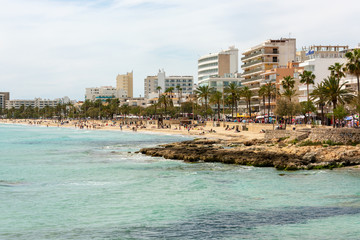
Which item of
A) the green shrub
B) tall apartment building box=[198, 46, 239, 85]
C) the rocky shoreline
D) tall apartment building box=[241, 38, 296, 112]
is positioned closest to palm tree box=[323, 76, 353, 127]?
the rocky shoreline

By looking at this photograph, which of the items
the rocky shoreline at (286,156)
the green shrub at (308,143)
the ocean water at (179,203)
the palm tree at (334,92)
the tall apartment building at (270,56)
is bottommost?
the ocean water at (179,203)

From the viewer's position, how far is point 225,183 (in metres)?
30.3

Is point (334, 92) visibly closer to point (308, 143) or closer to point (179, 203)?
point (308, 143)

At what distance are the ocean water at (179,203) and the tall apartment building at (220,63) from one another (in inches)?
4401

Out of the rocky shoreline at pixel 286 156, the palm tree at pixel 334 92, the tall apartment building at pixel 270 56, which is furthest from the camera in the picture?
the tall apartment building at pixel 270 56

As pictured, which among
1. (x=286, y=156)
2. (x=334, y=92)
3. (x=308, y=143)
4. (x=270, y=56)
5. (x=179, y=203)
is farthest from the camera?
(x=270, y=56)

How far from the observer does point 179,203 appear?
24688mm

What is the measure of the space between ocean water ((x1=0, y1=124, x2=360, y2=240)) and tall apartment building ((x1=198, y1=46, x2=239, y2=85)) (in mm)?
111788

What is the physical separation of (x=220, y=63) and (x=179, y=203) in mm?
125791

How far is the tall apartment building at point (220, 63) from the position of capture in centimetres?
14788

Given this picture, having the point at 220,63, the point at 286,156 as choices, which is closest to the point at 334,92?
the point at 286,156

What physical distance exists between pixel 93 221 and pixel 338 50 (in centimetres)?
8562

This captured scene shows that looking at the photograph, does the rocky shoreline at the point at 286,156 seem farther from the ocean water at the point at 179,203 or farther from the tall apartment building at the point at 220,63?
the tall apartment building at the point at 220,63

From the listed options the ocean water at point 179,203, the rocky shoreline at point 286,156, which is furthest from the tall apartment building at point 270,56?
the ocean water at point 179,203
